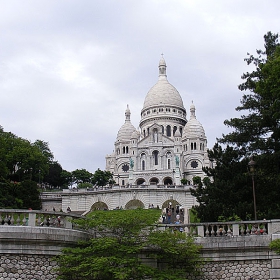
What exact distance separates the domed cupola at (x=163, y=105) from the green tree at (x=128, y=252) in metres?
113

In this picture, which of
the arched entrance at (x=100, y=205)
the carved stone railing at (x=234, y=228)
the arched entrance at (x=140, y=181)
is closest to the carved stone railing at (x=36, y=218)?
the carved stone railing at (x=234, y=228)

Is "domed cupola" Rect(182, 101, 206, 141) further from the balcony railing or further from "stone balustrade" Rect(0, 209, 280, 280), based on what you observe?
"stone balustrade" Rect(0, 209, 280, 280)

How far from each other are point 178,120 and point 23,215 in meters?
116

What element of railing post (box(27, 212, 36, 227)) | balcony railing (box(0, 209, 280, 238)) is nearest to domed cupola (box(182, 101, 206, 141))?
balcony railing (box(0, 209, 280, 238))

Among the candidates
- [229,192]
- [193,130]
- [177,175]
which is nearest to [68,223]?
[229,192]

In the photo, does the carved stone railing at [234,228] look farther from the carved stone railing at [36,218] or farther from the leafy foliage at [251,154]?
the leafy foliage at [251,154]

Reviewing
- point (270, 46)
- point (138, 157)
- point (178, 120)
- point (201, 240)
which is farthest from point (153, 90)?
point (201, 240)

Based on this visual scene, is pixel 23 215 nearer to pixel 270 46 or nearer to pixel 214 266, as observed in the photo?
pixel 214 266

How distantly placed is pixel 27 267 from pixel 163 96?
120128mm

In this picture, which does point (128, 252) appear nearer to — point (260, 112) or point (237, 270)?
point (237, 270)

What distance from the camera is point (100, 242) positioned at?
17750 millimetres

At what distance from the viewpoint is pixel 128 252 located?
17.7 metres

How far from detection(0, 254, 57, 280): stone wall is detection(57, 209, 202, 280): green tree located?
36 centimetres

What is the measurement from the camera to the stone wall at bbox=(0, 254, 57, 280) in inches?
664
